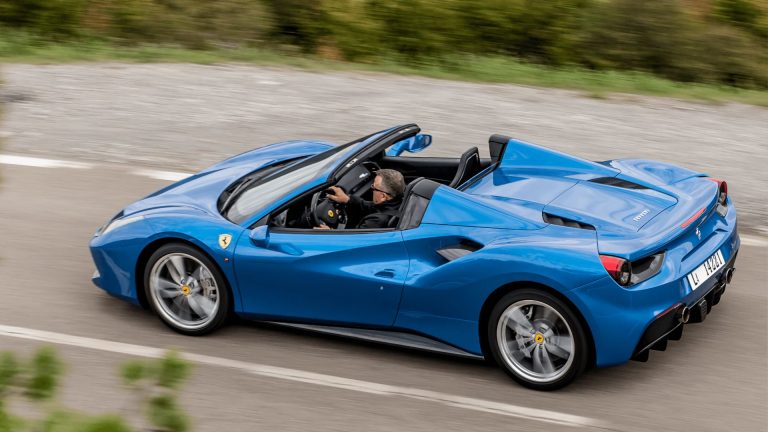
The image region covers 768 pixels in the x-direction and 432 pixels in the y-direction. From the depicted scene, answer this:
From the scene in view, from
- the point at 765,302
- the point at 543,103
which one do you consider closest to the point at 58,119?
the point at 543,103

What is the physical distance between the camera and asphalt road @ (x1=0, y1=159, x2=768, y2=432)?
5.77 meters

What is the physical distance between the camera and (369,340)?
6.37 m

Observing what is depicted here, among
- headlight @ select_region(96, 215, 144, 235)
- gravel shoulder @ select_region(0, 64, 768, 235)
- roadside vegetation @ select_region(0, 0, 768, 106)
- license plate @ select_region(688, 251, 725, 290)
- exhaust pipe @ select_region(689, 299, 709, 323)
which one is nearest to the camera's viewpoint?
license plate @ select_region(688, 251, 725, 290)

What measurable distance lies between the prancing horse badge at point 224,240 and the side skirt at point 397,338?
730 mm

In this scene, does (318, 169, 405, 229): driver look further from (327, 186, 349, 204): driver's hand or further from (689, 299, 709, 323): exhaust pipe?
(689, 299, 709, 323): exhaust pipe

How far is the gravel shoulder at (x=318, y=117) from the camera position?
1052 cm

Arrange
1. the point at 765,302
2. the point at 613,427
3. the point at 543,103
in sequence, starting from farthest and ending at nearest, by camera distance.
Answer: the point at 543,103 < the point at 765,302 < the point at 613,427

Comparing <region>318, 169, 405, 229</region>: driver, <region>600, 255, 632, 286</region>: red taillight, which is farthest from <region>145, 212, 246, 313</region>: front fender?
<region>600, 255, 632, 286</region>: red taillight

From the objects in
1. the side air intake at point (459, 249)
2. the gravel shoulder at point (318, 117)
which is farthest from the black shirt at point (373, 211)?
the gravel shoulder at point (318, 117)

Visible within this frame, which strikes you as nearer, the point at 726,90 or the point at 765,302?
the point at 765,302

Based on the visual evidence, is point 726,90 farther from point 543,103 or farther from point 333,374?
point 333,374

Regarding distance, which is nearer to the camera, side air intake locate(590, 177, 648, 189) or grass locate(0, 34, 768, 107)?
side air intake locate(590, 177, 648, 189)

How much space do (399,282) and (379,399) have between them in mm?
→ 669

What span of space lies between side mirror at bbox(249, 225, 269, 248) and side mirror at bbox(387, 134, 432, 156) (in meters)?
1.38
